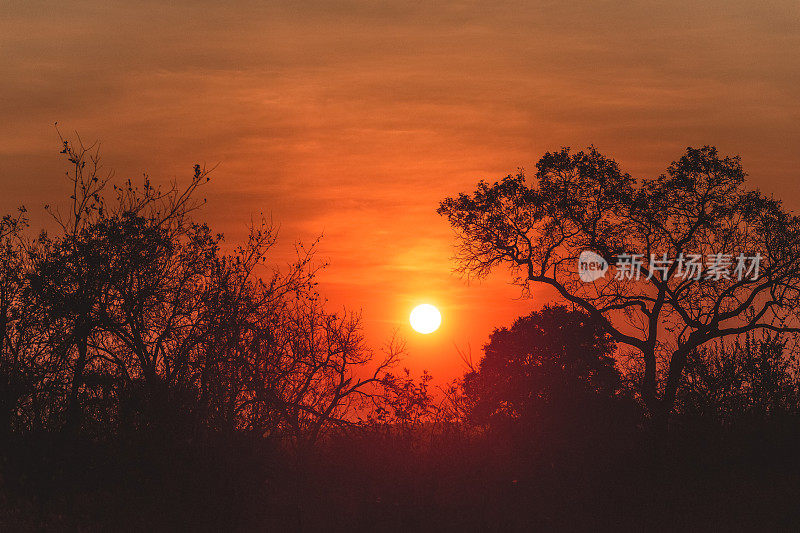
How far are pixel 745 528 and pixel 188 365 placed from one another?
1634 cm

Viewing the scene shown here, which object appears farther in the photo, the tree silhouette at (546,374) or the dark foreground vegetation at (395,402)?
the tree silhouette at (546,374)

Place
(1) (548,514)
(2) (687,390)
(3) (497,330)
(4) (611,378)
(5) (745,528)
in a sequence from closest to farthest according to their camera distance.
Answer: (5) (745,528) → (1) (548,514) → (2) (687,390) → (4) (611,378) → (3) (497,330)

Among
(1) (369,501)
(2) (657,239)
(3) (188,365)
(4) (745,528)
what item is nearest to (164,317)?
(3) (188,365)

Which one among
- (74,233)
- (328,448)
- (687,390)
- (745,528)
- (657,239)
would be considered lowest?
(745,528)

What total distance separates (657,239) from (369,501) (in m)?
18.2

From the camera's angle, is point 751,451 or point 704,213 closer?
point 751,451

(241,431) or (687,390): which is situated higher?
(687,390)

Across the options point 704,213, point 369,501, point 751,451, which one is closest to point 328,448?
point 369,501

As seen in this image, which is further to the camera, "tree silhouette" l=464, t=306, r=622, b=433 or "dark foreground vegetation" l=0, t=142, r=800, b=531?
"tree silhouette" l=464, t=306, r=622, b=433

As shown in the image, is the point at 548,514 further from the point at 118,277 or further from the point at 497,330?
the point at 497,330

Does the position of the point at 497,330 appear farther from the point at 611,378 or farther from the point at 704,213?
the point at 704,213

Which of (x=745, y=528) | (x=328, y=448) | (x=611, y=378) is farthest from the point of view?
(x=611, y=378)

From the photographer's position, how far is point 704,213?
120ft

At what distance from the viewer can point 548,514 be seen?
26.4 m
